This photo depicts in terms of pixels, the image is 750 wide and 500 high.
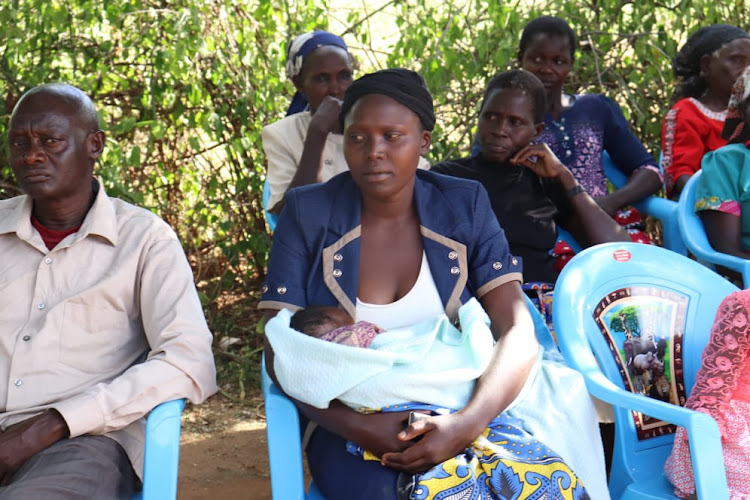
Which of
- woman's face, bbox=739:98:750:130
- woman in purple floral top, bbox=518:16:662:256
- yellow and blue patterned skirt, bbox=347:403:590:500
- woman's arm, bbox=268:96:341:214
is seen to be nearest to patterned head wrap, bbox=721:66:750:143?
woman's face, bbox=739:98:750:130

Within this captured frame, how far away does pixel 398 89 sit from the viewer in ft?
8.71

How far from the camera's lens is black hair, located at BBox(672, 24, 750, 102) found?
14.3ft

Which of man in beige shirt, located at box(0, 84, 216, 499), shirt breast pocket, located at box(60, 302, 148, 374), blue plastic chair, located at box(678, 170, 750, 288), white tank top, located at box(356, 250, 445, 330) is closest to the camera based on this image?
man in beige shirt, located at box(0, 84, 216, 499)

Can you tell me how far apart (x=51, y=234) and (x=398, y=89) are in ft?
3.56

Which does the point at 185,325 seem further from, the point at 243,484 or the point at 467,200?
the point at 243,484

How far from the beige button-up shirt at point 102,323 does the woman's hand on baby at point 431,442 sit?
618mm

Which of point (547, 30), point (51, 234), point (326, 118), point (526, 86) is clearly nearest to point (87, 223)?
point (51, 234)

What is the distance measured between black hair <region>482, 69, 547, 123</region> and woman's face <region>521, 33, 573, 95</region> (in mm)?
560

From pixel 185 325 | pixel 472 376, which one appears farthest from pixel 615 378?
pixel 185 325

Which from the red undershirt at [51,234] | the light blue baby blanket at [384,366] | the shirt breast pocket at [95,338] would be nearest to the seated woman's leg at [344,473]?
the light blue baby blanket at [384,366]

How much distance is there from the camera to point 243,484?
3.70 meters

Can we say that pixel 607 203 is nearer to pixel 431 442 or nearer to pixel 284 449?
pixel 431 442

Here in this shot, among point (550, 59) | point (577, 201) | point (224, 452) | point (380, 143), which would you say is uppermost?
point (550, 59)

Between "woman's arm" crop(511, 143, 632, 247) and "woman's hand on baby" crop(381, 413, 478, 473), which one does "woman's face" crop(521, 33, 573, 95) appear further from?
"woman's hand on baby" crop(381, 413, 478, 473)
